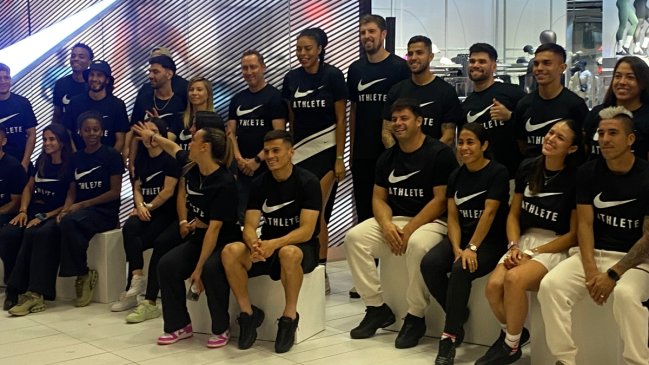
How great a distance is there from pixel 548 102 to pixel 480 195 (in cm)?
64

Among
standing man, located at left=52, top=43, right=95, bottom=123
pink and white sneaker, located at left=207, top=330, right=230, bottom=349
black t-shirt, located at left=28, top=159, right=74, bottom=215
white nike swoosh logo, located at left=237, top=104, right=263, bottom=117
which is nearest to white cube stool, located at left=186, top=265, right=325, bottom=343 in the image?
pink and white sneaker, located at left=207, top=330, right=230, bottom=349

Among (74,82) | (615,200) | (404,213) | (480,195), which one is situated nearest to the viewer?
(615,200)

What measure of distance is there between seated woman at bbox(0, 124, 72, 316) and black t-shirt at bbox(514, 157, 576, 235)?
3.25 metres

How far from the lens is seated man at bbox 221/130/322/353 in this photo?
15.3ft

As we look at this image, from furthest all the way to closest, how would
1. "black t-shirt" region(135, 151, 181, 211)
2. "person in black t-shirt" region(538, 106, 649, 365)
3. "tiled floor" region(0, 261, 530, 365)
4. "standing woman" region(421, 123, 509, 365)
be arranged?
"black t-shirt" region(135, 151, 181, 211) < "tiled floor" region(0, 261, 530, 365) < "standing woman" region(421, 123, 509, 365) < "person in black t-shirt" region(538, 106, 649, 365)

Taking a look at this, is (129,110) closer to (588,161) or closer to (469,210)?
(469,210)

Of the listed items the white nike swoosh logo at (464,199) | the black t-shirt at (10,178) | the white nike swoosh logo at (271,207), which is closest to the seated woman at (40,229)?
the black t-shirt at (10,178)

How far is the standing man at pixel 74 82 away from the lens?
6598mm

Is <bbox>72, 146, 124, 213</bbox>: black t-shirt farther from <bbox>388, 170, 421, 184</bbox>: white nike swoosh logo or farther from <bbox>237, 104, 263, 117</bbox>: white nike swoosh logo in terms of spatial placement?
<bbox>388, 170, 421, 184</bbox>: white nike swoosh logo

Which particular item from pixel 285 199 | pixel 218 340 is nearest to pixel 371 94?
pixel 285 199

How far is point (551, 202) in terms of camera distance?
4.29 meters

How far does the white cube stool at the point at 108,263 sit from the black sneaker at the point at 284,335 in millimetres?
1748

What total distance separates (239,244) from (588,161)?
190 cm

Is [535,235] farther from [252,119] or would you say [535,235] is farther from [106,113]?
[106,113]
